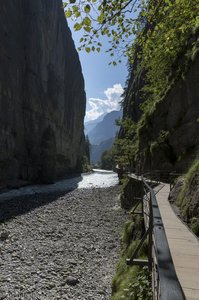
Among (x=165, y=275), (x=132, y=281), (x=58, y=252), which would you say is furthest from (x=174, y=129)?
(x=165, y=275)

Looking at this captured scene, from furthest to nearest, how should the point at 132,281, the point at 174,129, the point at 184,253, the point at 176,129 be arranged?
the point at 174,129
the point at 176,129
the point at 132,281
the point at 184,253

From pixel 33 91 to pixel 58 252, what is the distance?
53182 mm

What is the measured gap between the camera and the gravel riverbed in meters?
12.7

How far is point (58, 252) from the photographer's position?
682 inches

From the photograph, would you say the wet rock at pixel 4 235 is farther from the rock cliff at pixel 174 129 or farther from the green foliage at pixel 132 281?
the rock cliff at pixel 174 129

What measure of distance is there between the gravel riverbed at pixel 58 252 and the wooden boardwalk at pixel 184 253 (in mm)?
5444

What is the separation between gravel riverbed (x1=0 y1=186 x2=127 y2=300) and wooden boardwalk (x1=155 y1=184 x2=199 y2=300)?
17.9 feet

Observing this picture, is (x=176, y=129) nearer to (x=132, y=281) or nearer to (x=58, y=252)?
(x=58, y=252)

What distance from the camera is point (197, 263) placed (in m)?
5.51

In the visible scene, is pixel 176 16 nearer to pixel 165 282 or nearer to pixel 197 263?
pixel 197 263

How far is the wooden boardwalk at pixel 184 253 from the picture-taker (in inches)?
176

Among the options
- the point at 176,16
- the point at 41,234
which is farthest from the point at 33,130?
the point at 176,16

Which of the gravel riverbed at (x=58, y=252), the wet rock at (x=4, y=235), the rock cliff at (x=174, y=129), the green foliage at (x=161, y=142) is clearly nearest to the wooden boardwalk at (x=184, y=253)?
the gravel riverbed at (x=58, y=252)

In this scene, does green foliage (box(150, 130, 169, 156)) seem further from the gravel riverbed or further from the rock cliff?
the gravel riverbed
